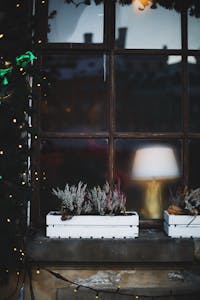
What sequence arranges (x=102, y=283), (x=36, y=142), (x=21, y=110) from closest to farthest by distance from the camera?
1. (x=21, y=110)
2. (x=102, y=283)
3. (x=36, y=142)

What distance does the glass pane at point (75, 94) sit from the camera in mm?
4156

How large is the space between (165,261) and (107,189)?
2.74ft

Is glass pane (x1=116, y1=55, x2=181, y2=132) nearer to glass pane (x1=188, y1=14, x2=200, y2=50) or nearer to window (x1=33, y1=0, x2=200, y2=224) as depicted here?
window (x1=33, y1=0, x2=200, y2=224)

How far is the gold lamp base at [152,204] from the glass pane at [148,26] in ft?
4.77

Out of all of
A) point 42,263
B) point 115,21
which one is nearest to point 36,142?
point 42,263

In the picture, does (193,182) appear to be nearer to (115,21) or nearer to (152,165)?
(152,165)

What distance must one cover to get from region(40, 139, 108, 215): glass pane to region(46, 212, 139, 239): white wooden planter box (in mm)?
364

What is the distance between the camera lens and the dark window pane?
13.7 feet

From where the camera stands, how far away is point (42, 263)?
→ 379cm

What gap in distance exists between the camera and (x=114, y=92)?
4.14 metres

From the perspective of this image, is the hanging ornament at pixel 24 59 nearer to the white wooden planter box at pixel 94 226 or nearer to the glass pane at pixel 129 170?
the glass pane at pixel 129 170

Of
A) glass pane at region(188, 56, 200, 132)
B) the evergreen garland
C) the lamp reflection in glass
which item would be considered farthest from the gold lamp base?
the evergreen garland

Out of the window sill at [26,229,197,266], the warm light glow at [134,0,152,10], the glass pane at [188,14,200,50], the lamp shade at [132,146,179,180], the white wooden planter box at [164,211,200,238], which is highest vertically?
the warm light glow at [134,0,152,10]

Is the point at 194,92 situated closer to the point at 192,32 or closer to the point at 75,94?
the point at 192,32
